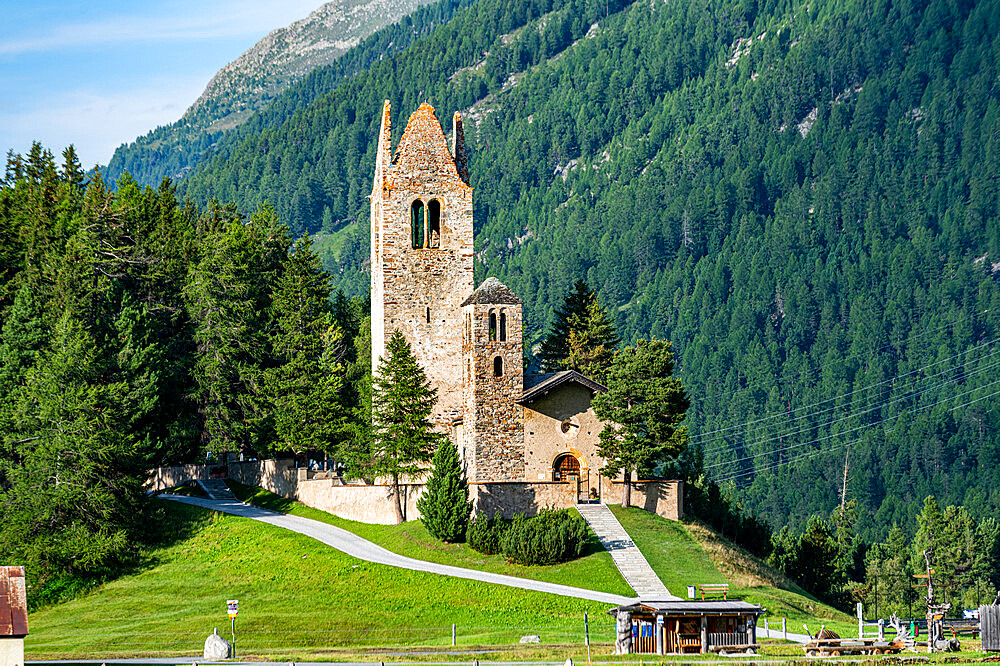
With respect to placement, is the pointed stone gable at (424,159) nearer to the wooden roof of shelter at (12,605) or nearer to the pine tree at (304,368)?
the pine tree at (304,368)

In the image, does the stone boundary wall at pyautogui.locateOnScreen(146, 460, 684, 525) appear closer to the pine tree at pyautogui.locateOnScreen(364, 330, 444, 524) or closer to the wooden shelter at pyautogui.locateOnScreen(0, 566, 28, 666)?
the pine tree at pyautogui.locateOnScreen(364, 330, 444, 524)

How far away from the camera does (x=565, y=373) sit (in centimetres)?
6675

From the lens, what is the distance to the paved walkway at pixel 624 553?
55.0 meters

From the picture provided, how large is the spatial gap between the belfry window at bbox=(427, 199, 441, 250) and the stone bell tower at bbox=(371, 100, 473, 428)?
5cm

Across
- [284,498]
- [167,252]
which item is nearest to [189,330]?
[167,252]

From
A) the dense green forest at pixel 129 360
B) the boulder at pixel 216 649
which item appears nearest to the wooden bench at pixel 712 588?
the boulder at pixel 216 649

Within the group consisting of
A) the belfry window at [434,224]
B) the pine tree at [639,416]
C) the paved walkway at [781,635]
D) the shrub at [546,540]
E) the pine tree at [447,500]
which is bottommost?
the paved walkway at [781,635]

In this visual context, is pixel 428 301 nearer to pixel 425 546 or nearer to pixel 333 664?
pixel 425 546

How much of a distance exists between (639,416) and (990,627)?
25746mm

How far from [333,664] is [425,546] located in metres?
19.3

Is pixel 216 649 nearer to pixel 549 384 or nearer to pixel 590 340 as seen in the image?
pixel 549 384

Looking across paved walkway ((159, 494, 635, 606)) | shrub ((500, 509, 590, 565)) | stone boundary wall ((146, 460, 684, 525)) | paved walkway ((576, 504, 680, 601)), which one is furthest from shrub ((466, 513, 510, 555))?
paved walkway ((576, 504, 680, 601))

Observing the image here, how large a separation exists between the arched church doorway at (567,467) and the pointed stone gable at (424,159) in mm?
15356

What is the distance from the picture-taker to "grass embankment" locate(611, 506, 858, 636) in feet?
176
